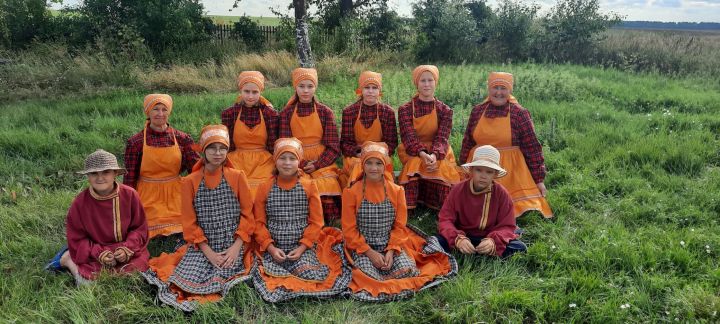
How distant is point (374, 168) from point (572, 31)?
1294 cm

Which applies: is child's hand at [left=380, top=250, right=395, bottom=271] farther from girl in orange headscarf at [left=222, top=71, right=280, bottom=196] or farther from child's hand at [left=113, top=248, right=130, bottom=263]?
child's hand at [left=113, top=248, right=130, bottom=263]

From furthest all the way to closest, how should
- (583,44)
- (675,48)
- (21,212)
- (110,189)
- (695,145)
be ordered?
1. (583,44)
2. (675,48)
3. (695,145)
4. (21,212)
5. (110,189)

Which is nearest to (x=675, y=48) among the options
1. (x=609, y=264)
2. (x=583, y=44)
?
(x=583, y=44)

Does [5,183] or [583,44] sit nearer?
[5,183]

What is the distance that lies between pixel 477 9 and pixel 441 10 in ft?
11.4

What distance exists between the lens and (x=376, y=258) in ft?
12.8

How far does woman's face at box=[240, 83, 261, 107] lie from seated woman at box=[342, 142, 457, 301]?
1.47 meters

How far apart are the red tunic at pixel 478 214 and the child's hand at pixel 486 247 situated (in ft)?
0.33

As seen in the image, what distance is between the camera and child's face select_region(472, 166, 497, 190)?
397 centimetres

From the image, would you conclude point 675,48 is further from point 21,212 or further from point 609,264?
point 21,212

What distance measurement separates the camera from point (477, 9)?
59.0 ft

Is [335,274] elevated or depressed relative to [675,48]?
depressed

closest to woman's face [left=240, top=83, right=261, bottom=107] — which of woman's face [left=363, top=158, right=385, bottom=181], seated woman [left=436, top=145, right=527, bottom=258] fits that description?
woman's face [left=363, top=158, right=385, bottom=181]

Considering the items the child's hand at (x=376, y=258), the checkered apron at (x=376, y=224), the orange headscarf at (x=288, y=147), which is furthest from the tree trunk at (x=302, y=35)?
the child's hand at (x=376, y=258)
